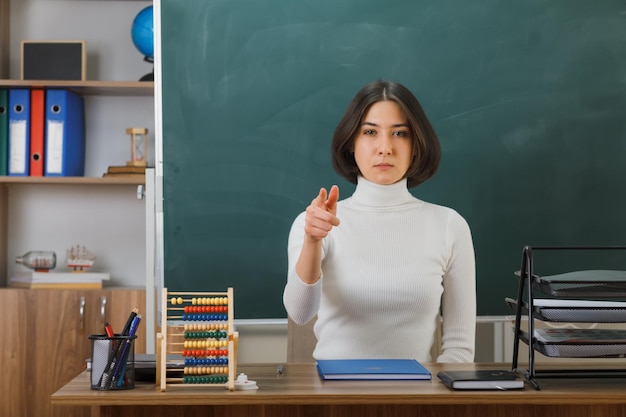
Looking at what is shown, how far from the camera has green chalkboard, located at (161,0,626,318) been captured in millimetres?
3158

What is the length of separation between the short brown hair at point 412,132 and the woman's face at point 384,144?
0.7 inches

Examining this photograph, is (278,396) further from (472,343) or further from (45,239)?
(45,239)

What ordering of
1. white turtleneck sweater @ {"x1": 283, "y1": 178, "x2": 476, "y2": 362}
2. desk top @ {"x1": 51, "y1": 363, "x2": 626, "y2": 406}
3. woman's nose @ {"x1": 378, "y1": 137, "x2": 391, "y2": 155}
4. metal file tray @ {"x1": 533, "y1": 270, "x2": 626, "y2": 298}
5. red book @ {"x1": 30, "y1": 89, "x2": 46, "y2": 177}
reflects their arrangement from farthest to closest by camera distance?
red book @ {"x1": 30, "y1": 89, "x2": 46, "y2": 177}, woman's nose @ {"x1": 378, "y1": 137, "x2": 391, "y2": 155}, white turtleneck sweater @ {"x1": 283, "y1": 178, "x2": 476, "y2": 362}, metal file tray @ {"x1": 533, "y1": 270, "x2": 626, "y2": 298}, desk top @ {"x1": 51, "y1": 363, "x2": 626, "y2": 406}

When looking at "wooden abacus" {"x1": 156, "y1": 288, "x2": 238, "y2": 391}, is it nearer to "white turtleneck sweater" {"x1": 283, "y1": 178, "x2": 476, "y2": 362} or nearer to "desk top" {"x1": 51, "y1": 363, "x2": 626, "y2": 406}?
"desk top" {"x1": 51, "y1": 363, "x2": 626, "y2": 406}

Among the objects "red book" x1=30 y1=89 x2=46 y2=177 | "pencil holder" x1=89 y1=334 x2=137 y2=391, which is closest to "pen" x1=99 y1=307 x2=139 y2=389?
"pencil holder" x1=89 y1=334 x2=137 y2=391

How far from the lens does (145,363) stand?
1820mm

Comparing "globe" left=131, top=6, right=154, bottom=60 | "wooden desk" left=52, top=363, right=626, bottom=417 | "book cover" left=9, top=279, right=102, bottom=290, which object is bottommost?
"wooden desk" left=52, top=363, right=626, bottom=417

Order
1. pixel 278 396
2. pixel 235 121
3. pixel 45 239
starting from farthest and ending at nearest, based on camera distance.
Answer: pixel 45 239 < pixel 235 121 < pixel 278 396

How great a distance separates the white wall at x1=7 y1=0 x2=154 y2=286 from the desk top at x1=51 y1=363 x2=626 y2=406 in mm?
2139

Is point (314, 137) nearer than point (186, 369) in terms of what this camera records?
No

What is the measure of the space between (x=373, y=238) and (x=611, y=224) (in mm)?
1214

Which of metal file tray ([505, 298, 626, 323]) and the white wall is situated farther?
the white wall

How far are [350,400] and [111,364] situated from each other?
19.7 inches

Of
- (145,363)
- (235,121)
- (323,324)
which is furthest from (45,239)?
(145,363)
